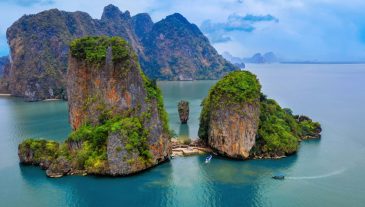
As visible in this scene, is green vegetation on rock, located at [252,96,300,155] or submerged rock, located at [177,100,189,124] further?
submerged rock, located at [177,100,189,124]

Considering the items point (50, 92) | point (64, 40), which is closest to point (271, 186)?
point (50, 92)

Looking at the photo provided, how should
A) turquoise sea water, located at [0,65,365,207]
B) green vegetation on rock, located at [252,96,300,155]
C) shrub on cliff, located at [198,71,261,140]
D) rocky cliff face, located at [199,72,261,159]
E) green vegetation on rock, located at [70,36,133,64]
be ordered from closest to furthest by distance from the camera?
1. turquoise sea water, located at [0,65,365,207]
2. green vegetation on rock, located at [70,36,133,64]
3. rocky cliff face, located at [199,72,261,159]
4. shrub on cliff, located at [198,71,261,140]
5. green vegetation on rock, located at [252,96,300,155]

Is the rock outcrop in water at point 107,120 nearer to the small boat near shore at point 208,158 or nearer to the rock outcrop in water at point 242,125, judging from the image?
the small boat near shore at point 208,158

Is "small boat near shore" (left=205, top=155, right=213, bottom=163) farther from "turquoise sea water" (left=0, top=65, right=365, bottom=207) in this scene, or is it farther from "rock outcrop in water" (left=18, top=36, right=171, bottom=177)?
"rock outcrop in water" (left=18, top=36, right=171, bottom=177)

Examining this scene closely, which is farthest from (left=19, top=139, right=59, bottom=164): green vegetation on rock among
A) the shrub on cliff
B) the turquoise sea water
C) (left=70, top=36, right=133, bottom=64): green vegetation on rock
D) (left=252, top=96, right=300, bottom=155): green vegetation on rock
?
(left=252, top=96, right=300, bottom=155): green vegetation on rock

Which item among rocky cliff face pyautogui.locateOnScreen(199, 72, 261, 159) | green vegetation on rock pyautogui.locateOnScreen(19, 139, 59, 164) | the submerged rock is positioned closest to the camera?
green vegetation on rock pyautogui.locateOnScreen(19, 139, 59, 164)

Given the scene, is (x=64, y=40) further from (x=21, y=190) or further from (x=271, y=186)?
(x=271, y=186)

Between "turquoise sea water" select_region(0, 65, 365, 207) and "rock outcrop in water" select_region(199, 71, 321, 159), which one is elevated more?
"rock outcrop in water" select_region(199, 71, 321, 159)

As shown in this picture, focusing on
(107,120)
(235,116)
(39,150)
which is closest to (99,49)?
(107,120)

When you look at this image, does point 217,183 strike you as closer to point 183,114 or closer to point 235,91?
point 235,91
